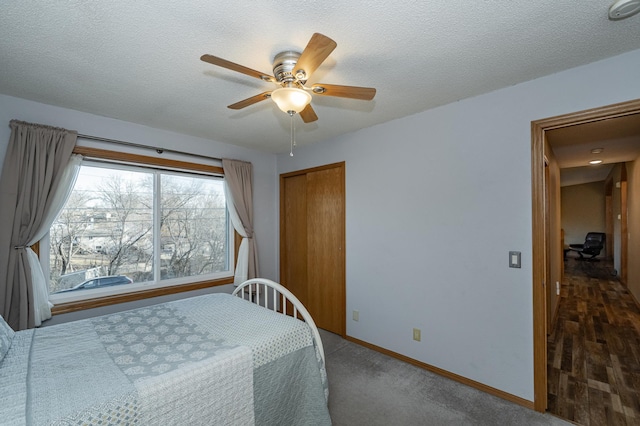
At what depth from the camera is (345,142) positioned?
319 centimetres

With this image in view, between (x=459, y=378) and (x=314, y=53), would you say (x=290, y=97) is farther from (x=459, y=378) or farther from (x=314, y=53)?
(x=459, y=378)

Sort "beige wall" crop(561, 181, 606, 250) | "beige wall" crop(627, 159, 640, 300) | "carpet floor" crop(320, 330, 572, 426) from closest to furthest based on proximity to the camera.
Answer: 1. "carpet floor" crop(320, 330, 572, 426)
2. "beige wall" crop(627, 159, 640, 300)
3. "beige wall" crop(561, 181, 606, 250)

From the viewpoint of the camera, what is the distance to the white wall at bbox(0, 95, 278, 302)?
2232mm

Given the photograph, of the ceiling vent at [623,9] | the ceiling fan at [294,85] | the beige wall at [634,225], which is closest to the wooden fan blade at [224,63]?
the ceiling fan at [294,85]

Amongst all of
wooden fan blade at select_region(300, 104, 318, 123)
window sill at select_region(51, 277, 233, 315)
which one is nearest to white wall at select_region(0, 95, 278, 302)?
window sill at select_region(51, 277, 233, 315)

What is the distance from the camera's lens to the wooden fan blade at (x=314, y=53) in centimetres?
116

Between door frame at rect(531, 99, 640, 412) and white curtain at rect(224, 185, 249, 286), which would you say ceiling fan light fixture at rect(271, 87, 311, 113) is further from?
white curtain at rect(224, 185, 249, 286)

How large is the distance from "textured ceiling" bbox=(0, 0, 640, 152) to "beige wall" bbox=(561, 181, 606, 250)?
9.65 meters

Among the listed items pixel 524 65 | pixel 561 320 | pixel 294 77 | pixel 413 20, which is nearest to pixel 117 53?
pixel 294 77

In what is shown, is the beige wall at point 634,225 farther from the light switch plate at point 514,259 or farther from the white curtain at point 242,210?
the white curtain at point 242,210

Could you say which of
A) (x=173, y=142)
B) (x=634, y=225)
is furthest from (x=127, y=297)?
(x=634, y=225)

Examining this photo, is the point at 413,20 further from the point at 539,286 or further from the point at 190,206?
the point at 190,206

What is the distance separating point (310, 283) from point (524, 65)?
3.04 metres

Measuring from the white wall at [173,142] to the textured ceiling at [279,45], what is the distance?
18 cm
